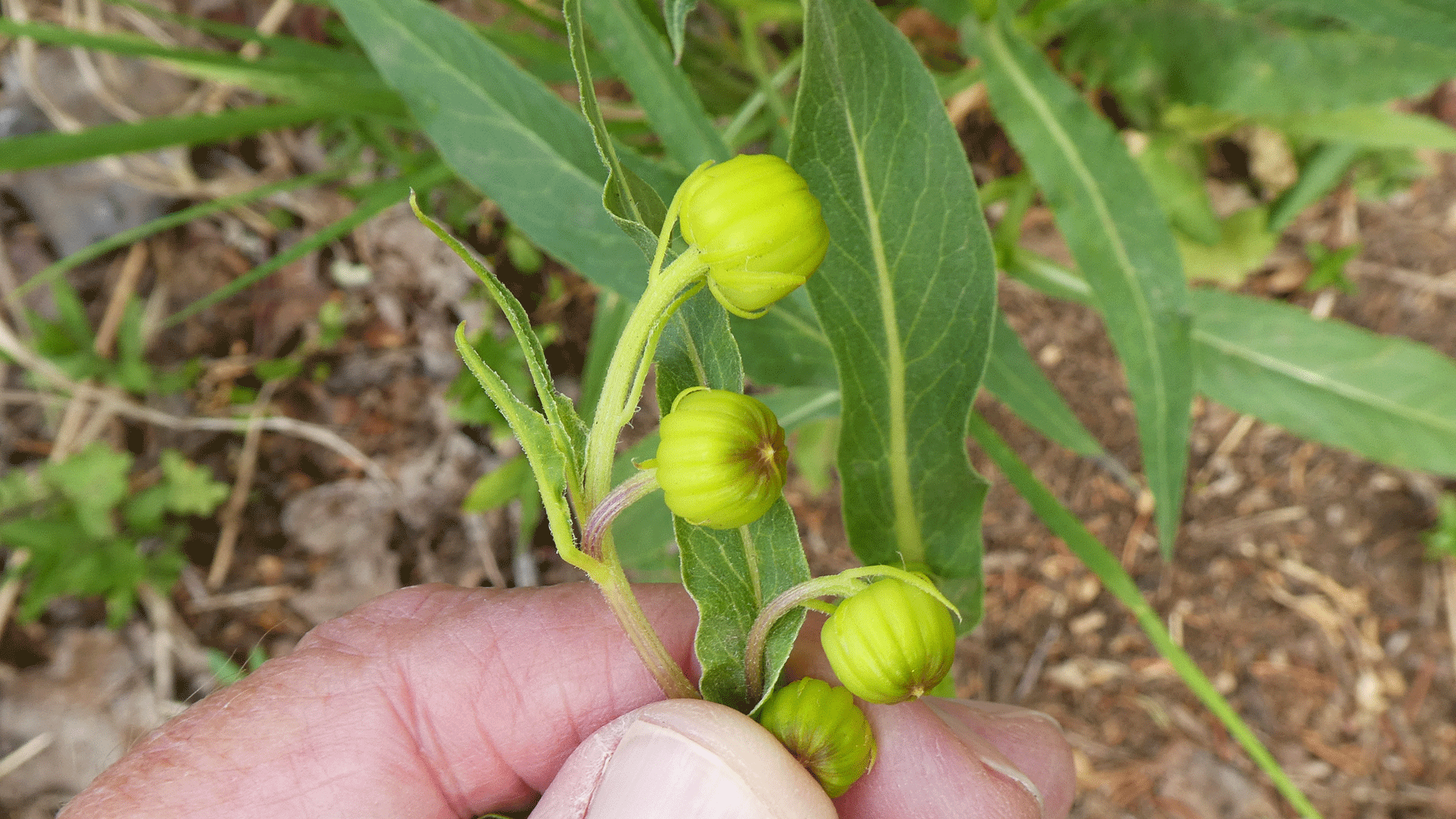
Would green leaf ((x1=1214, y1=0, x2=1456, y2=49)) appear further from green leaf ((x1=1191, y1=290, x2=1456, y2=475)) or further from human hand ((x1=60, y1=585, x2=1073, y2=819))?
human hand ((x1=60, y1=585, x2=1073, y2=819))

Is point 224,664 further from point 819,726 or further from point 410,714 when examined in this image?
point 819,726

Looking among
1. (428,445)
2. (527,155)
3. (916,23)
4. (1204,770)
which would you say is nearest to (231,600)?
(428,445)

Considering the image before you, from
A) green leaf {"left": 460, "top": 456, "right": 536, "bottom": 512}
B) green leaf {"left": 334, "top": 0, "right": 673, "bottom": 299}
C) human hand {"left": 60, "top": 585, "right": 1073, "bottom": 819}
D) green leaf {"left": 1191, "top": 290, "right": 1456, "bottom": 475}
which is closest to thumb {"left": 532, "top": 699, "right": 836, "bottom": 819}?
human hand {"left": 60, "top": 585, "right": 1073, "bottom": 819}

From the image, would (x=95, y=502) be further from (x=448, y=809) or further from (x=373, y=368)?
(x=448, y=809)

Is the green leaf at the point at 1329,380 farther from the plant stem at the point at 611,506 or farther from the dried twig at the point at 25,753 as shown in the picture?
the dried twig at the point at 25,753

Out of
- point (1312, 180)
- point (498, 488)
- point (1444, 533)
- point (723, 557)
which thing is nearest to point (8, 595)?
point (498, 488)

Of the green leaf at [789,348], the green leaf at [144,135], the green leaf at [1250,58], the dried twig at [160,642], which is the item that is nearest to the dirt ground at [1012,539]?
the dried twig at [160,642]
